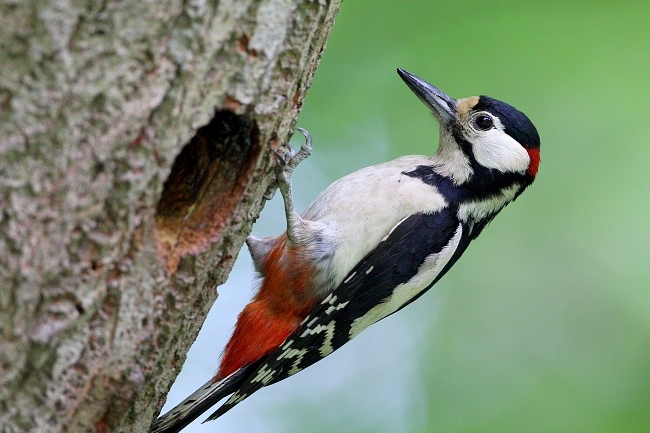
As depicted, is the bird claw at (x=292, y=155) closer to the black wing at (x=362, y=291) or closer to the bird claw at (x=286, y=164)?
the bird claw at (x=286, y=164)

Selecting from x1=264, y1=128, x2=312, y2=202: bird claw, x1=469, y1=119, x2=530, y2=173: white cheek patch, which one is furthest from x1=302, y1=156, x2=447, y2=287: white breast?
x1=469, y1=119, x2=530, y2=173: white cheek patch

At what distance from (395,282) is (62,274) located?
192 cm

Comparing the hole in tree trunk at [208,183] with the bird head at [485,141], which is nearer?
the hole in tree trunk at [208,183]

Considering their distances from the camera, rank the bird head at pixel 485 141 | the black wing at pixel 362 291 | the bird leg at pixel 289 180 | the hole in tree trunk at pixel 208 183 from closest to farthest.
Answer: the hole in tree trunk at pixel 208 183
the bird leg at pixel 289 180
the black wing at pixel 362 291
the bird head at pixel 485 141

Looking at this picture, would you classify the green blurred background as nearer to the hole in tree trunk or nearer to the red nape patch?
the red nape patch

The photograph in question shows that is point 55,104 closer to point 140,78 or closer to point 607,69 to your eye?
point 140,78

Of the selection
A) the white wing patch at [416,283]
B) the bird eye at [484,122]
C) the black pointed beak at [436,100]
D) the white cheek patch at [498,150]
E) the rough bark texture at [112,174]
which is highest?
the black pointed beak at [436,100]

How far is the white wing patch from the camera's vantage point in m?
3.61

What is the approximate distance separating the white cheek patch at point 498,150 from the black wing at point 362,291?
354 mm

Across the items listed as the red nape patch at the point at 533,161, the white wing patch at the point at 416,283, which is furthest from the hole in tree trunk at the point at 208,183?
the red nape patch at the point at 533,161

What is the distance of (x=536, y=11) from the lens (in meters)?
4.23

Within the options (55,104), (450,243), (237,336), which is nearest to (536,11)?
(450,243)

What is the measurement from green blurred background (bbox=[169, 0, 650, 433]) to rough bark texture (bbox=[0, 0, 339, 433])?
2123 millimetres

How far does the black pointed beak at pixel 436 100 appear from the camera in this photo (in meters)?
3.95
